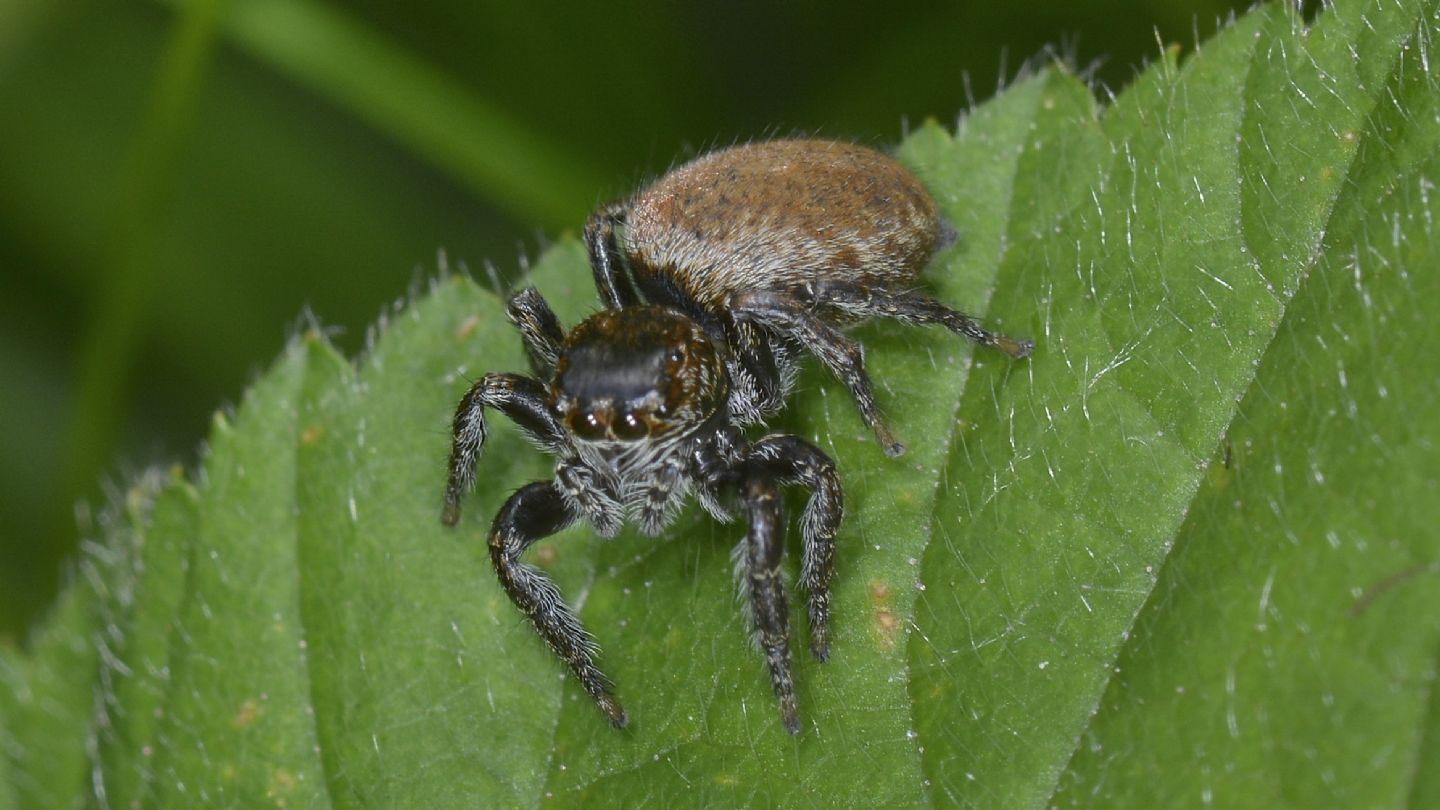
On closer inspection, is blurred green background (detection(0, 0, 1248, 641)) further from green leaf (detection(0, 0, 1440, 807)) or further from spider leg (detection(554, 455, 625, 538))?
spider leg (detection(554, 455, 625, 538))

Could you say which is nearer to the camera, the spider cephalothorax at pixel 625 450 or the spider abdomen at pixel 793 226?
the spider cephalothorax at pixel 625 450

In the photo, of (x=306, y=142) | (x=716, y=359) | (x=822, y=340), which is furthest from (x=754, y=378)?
(x=306, y=142)

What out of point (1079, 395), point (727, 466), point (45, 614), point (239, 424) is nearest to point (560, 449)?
point (727, 466)

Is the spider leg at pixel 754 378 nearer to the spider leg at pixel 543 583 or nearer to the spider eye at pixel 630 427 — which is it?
the spider eye at pixel 630 427

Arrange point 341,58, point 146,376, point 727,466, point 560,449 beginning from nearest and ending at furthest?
point 727,466 → point 560,449 → point 341,58 → point 146,376

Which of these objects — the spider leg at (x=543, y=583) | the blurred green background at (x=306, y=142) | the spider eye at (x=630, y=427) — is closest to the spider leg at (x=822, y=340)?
the spider eye at (x=630, y=427)

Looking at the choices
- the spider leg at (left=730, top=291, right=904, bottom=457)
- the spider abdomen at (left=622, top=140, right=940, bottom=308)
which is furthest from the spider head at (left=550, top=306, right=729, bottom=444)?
the spider abdomen at (left=622, top=140, right=940, bottom=308)

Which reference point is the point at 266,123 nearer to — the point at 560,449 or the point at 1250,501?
the point at 560,449
